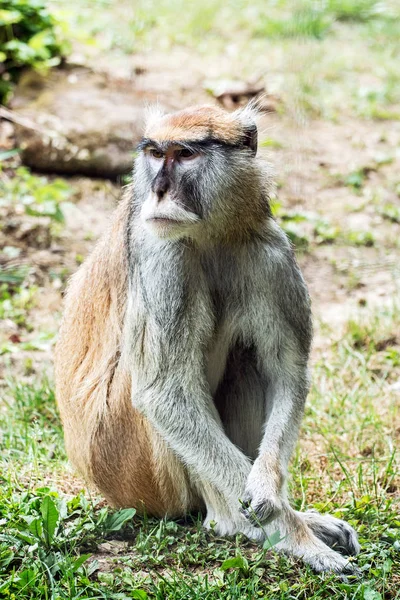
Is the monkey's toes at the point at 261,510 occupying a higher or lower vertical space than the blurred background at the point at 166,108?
lower

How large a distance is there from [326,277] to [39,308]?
255cm

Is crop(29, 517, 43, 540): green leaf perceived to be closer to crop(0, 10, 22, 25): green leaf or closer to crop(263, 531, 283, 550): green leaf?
crop(263, 531, 283, 550): green leaf

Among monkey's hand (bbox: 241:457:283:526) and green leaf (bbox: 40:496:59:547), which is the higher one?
monkey's hand (bbox: 241:457:283:526)

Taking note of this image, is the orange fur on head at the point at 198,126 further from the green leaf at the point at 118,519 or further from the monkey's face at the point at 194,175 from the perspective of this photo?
the green leaf at the point at 118,519

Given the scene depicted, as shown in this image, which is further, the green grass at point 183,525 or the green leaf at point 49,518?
the green leaf at point 49,518

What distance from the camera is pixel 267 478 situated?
393 centimetres

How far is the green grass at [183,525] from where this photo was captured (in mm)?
3646

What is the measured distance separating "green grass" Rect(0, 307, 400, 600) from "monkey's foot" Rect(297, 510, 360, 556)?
0.07m

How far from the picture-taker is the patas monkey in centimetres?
390

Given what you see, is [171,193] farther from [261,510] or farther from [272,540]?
[272,540]

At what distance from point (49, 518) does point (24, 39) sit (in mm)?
6676

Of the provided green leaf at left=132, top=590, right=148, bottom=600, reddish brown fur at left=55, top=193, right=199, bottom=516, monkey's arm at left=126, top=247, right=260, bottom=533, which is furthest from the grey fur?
green leaf at left=132, top=590, right=148, bottom=600

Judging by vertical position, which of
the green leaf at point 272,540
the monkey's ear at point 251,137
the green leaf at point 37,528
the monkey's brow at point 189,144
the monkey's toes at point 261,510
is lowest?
the green leaf at point 37,528

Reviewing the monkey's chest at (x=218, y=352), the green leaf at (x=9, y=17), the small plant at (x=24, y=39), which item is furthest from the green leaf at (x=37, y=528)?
the green leaf at (x=9, y=17)
